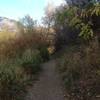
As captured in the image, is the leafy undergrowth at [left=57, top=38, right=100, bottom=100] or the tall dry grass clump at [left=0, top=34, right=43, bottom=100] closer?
the leafy undergrowth at [left=57, top=38, right=100, bottom=100]

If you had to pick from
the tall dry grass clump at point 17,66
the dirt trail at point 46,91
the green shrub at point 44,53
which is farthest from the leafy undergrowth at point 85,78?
the green shrub at point 44,53

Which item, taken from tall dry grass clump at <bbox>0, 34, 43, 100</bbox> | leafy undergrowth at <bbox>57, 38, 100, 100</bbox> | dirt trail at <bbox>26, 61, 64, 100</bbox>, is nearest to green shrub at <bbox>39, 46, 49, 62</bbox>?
tall dry grass clump at <bbox>0, 34, 43, 100</bbox>

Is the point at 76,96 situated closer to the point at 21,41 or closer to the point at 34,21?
the point at 21,41

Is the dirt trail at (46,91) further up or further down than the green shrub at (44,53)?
further down

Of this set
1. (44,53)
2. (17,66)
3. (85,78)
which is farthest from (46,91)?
(44,53)

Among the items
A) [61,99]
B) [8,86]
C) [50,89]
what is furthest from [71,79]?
[8,86]

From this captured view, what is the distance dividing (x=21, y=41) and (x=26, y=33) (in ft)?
9.07

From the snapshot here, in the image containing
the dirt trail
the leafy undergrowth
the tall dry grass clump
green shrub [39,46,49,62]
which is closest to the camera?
the leafy undergrowth

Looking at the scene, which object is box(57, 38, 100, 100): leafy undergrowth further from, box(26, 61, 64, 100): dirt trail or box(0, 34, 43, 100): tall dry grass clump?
box(0, 34, 43, 100): tall dry grass clump

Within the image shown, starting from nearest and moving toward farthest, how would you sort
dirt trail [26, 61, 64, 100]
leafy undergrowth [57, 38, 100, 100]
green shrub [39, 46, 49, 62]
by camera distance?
1. leafy undergrowth [57, 38, 100, 100]
2. dirt trail [26, 61, 64, 100]
3. green shrub [39, 46, 49, 62]

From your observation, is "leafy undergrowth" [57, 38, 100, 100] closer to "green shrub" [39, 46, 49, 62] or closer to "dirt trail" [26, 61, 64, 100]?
"dirt trail" [26, 61, 64, 100]

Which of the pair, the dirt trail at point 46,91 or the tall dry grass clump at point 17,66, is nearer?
the tall dry grass clump at point 17,66

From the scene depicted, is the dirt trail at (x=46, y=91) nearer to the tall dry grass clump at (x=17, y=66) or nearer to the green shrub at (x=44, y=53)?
the tall dry grass clump at (x=17, y=66)

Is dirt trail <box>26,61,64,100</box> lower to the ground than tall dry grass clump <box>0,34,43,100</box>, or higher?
lower
